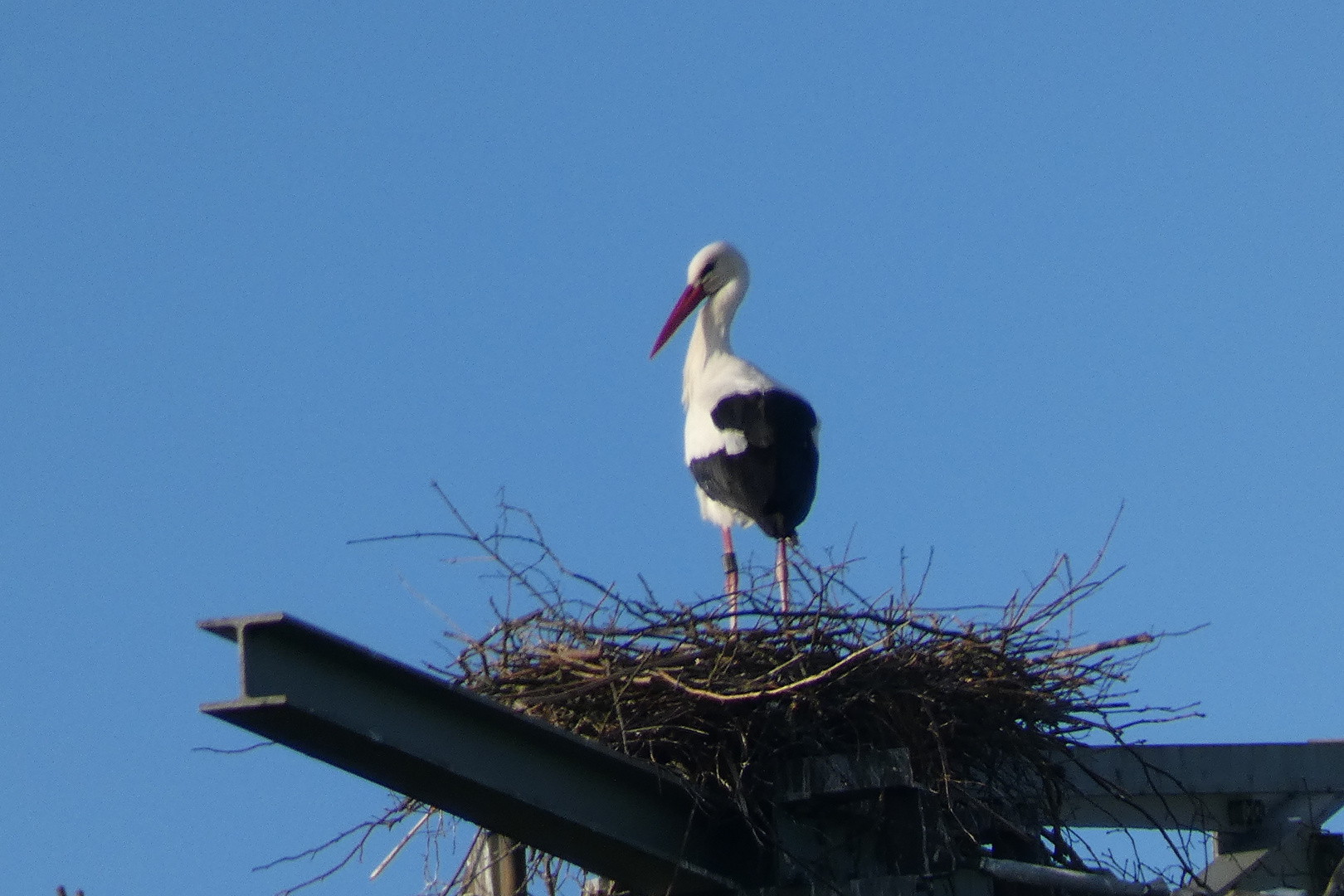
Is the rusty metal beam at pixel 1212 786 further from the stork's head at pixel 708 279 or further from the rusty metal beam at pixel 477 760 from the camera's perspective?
the stork's head at pixel 708 279

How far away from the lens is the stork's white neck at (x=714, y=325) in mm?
9531

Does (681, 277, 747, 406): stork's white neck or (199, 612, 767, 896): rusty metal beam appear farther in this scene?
(681, 277, 747, 406): stork's white neck

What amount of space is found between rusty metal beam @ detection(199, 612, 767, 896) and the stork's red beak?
5537 millimetres

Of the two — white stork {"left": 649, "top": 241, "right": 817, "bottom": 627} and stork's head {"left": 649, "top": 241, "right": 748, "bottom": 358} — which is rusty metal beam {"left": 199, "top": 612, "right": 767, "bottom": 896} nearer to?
white stork {"left": 649, "top": 241, "right": 817, "bottom": 627}

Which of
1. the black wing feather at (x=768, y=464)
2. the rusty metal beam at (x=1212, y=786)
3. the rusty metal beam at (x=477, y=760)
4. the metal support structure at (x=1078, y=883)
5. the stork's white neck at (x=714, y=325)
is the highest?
the stork's white neck at (x=714, y=325)

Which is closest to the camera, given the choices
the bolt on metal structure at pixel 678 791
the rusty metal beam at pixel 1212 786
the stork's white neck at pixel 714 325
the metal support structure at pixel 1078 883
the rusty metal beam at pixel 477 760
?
the rusty metal beam at pixel 477 760

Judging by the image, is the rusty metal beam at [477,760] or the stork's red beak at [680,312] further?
the stork's red beak at [680,312]

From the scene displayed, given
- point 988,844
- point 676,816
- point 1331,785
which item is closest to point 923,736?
point 988,844

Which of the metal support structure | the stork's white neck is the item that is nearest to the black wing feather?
the stork's white neck

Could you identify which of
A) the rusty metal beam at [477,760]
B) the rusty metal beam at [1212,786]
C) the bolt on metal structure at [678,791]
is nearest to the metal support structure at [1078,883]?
the bolt on metal structure at [678,791]

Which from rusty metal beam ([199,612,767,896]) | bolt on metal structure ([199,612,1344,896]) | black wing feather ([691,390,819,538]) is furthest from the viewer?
black wing feather ([691,390,819,538])

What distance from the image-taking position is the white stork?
7.85 m

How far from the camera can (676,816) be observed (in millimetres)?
4297

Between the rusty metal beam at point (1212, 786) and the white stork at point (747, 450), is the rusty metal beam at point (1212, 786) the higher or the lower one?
the lower one
